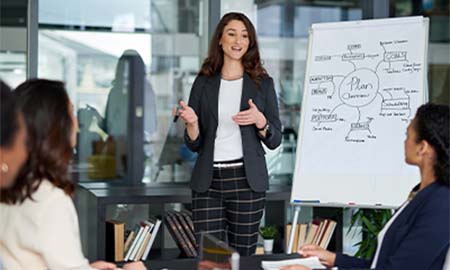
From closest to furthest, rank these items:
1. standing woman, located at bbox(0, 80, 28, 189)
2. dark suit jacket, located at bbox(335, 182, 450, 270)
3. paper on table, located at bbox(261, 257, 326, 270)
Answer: standing woman, located at bbox(0, 80, 28, 189) < dark suit jacket, located at bbox(335, 182, 450, 270) < paper on table, located at bbox(261, 257, 326, 270)

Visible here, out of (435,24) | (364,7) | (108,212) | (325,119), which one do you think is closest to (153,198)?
(108,212)

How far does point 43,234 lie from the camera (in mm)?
1901

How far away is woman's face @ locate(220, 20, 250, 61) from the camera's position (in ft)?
11.0

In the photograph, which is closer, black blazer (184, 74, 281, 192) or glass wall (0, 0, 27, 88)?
black blazer (184, 74, 281, 192)

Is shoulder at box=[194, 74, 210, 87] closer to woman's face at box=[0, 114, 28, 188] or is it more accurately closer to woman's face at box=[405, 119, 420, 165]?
woman's face at box=[405, 119, 420, 165]

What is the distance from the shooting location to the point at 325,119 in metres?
3.92

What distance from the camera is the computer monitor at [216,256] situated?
182cm

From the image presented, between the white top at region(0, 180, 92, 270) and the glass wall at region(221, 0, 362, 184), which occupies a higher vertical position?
the glass wall at region(221, 0, 362, 184)

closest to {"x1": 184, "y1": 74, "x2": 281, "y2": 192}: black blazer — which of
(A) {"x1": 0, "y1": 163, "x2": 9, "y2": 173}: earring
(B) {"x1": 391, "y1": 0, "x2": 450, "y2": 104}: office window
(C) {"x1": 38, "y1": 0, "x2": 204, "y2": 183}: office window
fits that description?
(A) {"x1": 0, "y1": 163, "x2": 9, "y2": 173}: earring

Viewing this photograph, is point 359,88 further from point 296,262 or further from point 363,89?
point 296,262

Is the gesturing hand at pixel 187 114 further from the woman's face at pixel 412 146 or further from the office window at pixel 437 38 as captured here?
the office window at pixel 437 38

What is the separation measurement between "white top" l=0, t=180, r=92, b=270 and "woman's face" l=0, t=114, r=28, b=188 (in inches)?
3.1

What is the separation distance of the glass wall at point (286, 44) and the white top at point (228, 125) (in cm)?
163

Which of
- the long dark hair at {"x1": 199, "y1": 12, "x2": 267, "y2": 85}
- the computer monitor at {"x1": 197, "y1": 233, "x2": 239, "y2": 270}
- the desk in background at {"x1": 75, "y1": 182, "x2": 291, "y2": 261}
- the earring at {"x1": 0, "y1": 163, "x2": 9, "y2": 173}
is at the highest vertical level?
the long dark hair at {"x1": 199, "y1": 12, "x2": 267, "y2": 85}
